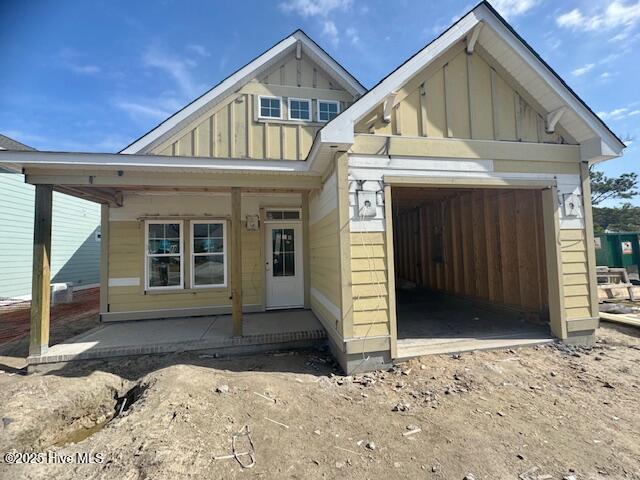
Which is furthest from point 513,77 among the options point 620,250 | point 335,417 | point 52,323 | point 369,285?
point 52,323

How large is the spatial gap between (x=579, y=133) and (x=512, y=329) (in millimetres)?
3437

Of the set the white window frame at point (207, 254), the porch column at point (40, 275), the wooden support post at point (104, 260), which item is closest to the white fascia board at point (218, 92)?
the wooden support post at point (104, 260)

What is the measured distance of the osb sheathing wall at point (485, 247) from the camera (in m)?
5.66

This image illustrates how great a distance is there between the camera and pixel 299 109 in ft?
24.5

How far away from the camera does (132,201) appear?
6.69 m

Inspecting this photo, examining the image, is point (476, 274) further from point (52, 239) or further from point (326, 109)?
point (52, 239)

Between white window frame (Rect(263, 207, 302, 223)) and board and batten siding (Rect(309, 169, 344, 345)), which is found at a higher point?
white window frame (Rect(263, 207, 302, 223))

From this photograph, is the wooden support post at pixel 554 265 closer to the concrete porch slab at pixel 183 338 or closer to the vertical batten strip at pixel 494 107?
the vertical batten strip at pixel 494 107

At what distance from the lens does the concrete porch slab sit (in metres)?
4.62

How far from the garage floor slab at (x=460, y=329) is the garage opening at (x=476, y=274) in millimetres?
15

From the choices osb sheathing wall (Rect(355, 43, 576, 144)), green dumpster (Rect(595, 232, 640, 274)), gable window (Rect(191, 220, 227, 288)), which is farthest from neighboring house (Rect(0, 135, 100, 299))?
green dumpster (Rect(595, 232, 640, 274))

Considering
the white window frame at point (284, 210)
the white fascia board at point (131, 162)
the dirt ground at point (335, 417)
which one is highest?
the white fascia board at point (131, 162)

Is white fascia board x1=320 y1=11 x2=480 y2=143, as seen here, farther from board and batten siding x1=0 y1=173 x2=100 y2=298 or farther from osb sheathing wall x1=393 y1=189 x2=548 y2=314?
board and batten siding x1=0 y1=173 x2=100 y2=298

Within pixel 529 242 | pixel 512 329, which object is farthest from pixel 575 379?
pixel 529 242
